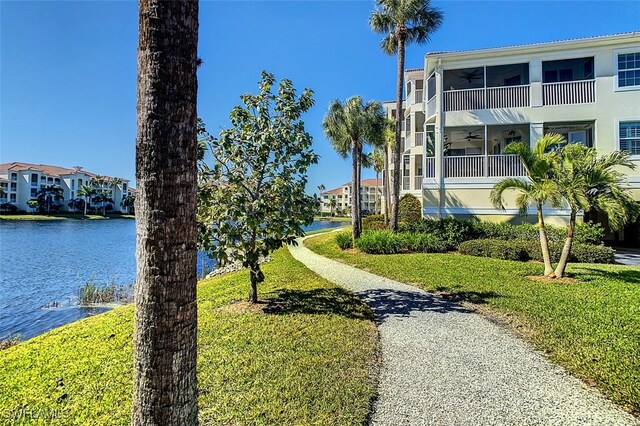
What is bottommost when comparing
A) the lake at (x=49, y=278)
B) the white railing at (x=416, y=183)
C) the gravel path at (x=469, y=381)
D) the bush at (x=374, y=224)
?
the lake at (x=49, y=278)

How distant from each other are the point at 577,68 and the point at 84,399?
2273 centimetres

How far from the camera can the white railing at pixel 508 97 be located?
1725 cm

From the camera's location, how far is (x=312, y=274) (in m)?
11.9

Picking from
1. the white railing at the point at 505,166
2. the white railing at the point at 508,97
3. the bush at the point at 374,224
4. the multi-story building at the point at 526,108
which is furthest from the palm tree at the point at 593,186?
the bush at the point at 374,224

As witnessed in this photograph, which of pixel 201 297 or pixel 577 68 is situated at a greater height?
pixel 577 68

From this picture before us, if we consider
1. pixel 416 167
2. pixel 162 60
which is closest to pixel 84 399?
pixel 162 60

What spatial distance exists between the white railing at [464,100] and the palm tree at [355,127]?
3.80 metres

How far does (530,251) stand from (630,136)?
29.2ft

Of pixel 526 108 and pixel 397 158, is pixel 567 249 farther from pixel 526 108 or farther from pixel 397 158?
pixel 526 108

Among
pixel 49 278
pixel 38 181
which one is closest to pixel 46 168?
pixel 38 181

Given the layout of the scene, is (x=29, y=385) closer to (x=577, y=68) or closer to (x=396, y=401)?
(x=396, y=401)

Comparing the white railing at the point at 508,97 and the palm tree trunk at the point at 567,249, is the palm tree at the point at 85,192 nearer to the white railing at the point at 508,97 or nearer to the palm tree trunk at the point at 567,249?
the white railing at the point at 508,97

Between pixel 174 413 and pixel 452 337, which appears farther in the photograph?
pixel 452 337

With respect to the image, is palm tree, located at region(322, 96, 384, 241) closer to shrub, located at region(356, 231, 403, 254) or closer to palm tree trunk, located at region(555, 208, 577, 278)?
shrub, located at region(356, 231, 403, 254)
